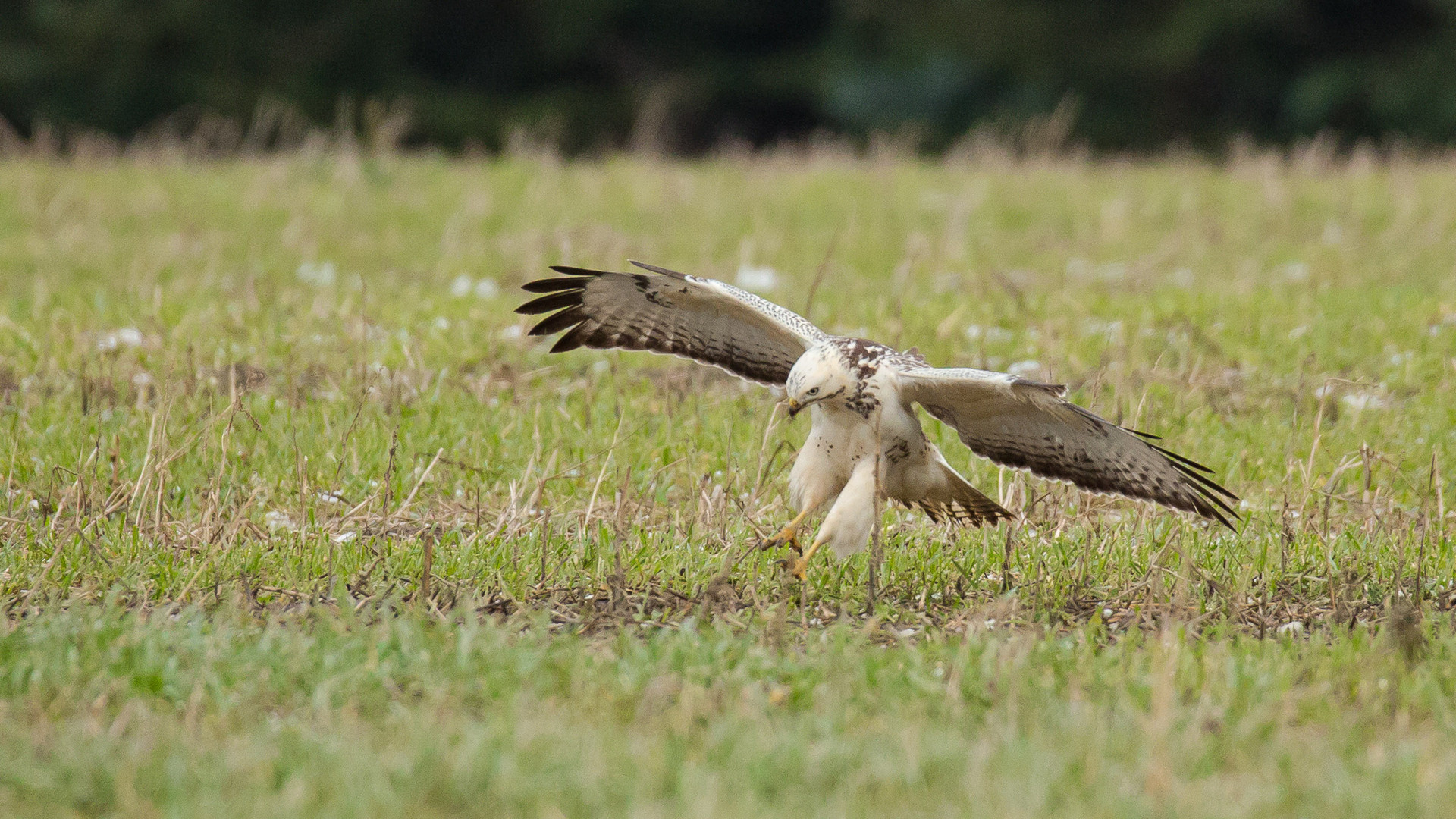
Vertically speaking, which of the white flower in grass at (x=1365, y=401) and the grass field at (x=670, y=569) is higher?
the white flower in grass at (x=1365, y=401)

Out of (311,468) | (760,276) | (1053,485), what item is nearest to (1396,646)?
(1053,485)

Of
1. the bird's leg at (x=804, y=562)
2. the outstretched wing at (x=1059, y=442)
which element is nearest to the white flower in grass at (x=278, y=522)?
the bird's leg at (x=804, y=562)

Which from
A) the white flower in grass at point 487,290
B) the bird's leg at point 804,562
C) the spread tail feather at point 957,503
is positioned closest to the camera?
the bird's leg at point 804,562

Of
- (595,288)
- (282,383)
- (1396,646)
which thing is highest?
(595,288)

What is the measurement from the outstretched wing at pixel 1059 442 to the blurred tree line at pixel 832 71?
17.1 metres

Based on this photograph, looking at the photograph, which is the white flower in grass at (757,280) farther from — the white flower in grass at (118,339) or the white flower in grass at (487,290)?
the white flower in grass at (118,339)

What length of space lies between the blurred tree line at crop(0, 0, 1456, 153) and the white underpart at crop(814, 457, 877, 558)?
17.5 m

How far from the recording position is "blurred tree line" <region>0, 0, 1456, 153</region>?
2175 centimetres

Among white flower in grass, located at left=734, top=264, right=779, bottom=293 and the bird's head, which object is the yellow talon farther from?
white flower in grass, located at left=734, top=264, right=779, bottom=293

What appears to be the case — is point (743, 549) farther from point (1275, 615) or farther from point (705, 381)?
point (705, 381)

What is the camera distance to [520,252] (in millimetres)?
9062

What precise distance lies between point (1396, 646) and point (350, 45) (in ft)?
74.0

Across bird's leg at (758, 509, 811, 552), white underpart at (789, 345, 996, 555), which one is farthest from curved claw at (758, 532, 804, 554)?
white underpart at (789, 345, 996, 555)

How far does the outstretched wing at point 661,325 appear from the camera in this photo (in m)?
4.45
